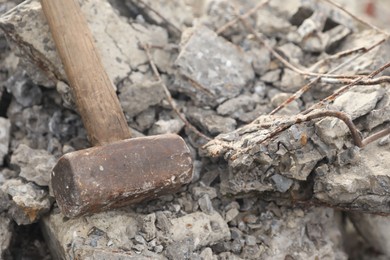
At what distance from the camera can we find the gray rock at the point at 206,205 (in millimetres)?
2715

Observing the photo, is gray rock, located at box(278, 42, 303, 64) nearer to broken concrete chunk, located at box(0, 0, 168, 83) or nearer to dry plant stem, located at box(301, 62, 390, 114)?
dry plant stem, located at box(301, 62, 390, 114)

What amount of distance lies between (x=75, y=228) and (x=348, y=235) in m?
1.86

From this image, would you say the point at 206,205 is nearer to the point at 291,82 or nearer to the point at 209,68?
the point at 209,68

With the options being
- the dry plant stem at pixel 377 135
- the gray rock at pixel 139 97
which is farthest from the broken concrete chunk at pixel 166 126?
the dry plant stem at pixel 377 135

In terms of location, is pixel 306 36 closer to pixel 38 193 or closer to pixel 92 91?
pixel 92 91

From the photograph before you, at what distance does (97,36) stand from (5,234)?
4.32ft

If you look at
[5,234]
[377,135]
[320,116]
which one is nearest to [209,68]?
[320,116]

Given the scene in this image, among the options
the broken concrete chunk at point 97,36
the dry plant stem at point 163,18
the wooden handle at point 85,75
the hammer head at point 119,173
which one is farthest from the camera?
the dry plant stem at point 163,18

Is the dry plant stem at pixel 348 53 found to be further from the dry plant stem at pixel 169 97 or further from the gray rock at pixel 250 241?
the gray rock at pixel 250 241

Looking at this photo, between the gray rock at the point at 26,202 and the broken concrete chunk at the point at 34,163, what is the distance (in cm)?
5

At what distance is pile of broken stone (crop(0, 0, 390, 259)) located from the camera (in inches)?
100.0

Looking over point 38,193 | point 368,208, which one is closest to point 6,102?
point 38,193

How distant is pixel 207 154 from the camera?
9.17 feet

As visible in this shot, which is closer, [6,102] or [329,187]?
A: [329,187]
